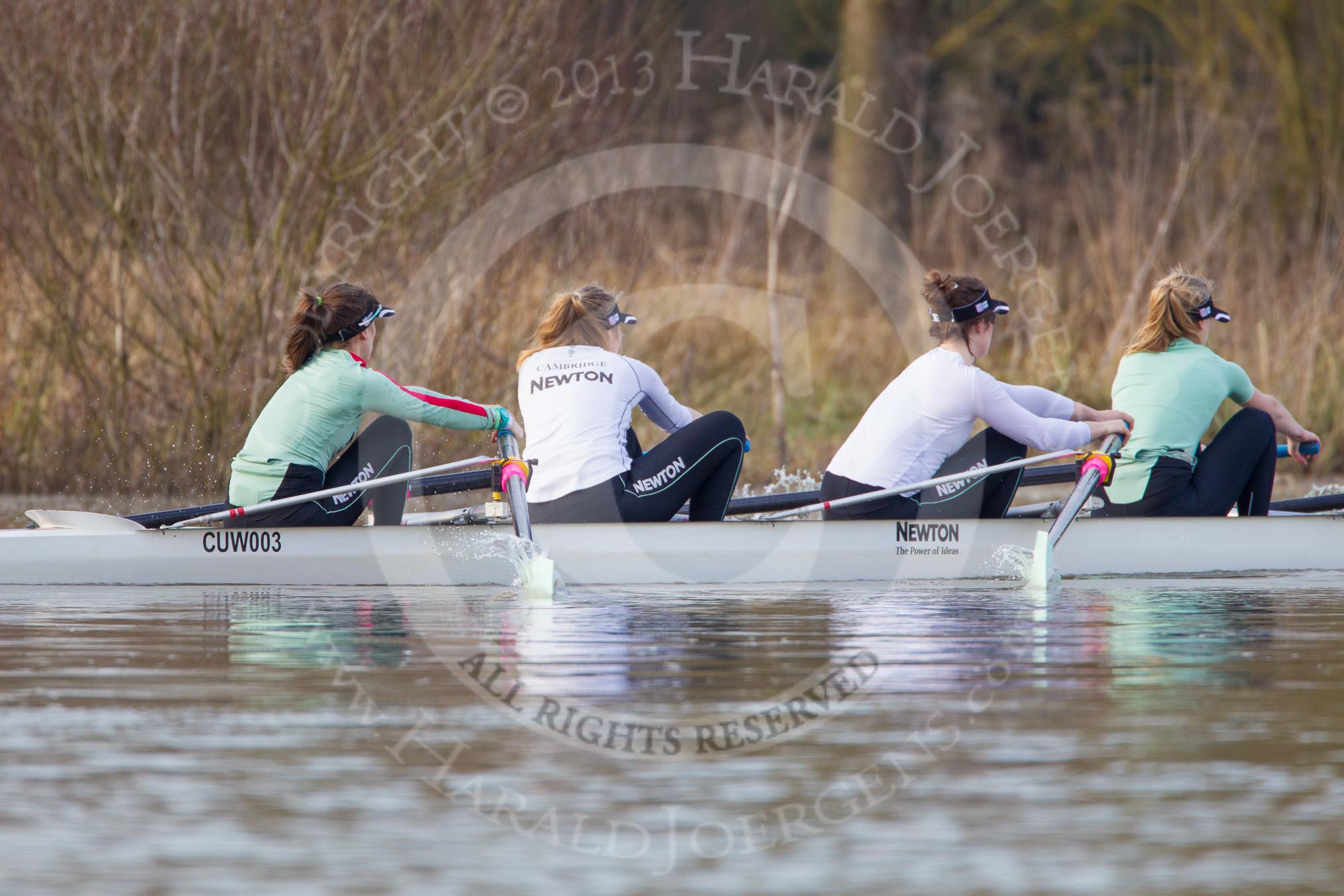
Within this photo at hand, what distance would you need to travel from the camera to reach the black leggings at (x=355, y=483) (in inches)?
323

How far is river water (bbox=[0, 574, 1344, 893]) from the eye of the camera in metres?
3.66

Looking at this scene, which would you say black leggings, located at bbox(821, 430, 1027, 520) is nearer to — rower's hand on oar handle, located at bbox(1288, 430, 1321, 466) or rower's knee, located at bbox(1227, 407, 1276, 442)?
rower's knee, located at bbox(1227, 407, 1276, 442)

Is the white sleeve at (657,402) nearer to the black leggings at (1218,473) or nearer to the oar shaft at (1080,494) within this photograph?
the oar shaft at (1080,494)

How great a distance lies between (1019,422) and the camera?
8.11 meters

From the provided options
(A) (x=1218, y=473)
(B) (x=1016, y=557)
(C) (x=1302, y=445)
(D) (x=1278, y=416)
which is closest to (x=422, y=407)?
(B) (x=1016, y=557)

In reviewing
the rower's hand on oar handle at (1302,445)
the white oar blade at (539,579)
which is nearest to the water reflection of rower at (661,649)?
the white oar blade at (539,579)

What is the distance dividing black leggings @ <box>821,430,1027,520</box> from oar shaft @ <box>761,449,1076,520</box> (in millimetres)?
38

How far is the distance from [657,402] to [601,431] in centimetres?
33

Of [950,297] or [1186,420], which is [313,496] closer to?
[950,297]

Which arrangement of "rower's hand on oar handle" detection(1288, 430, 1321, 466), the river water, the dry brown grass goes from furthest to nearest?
the dry brown grass < "rower's hand on oar handle" detection(1288, 430, 1321, 466) < the river water

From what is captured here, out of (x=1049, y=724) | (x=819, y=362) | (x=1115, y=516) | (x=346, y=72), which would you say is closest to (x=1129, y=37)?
(x=819, y=362)

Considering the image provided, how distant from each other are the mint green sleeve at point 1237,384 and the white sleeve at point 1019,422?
2.45 feet

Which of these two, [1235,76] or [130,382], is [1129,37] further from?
[130,382]

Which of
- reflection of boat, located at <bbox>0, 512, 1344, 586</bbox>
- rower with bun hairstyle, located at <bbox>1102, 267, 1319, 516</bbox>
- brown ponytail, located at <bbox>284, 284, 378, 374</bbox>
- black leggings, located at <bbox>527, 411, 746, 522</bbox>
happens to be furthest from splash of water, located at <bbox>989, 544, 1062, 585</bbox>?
brown ponytail, located at <bbox>284, 284, 378, 374</bbox>
